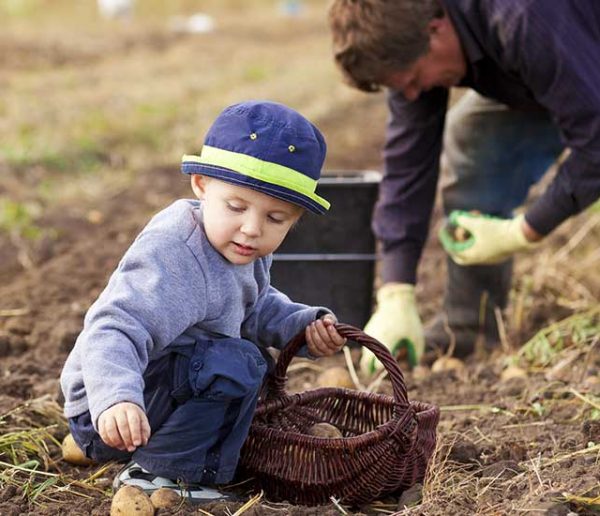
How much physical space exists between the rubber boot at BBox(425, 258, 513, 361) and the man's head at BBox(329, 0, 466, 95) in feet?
2.77

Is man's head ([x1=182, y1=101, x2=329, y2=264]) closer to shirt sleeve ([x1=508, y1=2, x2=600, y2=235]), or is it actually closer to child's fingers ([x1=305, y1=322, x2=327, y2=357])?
child's fingers ([x1=305, y1=322, x2=327, y2=357])

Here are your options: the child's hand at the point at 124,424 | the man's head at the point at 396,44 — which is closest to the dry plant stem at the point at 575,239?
the man's head at the point at 396,44

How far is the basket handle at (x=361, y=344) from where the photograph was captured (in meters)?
2.20

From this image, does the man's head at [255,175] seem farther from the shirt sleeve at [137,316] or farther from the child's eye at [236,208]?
the shirt sleeve at [137,316]

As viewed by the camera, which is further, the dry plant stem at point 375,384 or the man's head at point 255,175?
the dry plant stem at point 375,384

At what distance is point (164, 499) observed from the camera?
210 cm

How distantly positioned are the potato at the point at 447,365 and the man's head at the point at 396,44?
2.96ft

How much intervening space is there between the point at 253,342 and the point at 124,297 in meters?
0.49

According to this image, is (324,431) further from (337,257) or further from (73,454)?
(337,257)

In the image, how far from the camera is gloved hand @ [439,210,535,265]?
3.28 metres

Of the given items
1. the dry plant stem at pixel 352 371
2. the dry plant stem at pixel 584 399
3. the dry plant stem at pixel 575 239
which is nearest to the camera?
the dry plant stem at pixel 584 399

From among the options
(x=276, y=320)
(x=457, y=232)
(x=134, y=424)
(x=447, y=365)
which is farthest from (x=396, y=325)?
(x=134, y=424)

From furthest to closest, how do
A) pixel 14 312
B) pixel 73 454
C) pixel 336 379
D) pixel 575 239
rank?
pixel 575 239 → pixel 14 312 → pixel 336 379 → pixel 73 454

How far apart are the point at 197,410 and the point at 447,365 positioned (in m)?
1.52
